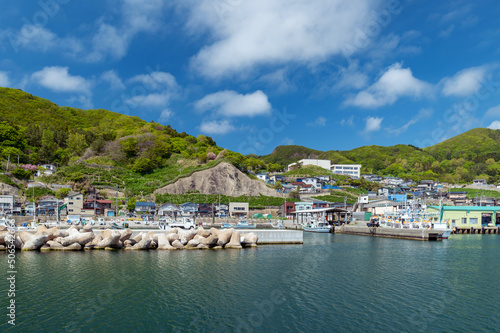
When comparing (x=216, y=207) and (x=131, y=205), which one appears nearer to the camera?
(x=131, y=205)

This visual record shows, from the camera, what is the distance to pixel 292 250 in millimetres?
31172

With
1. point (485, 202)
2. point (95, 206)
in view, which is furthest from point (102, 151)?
point (485, 202)

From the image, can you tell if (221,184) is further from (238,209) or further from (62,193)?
(62,193)

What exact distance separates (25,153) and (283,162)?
450 ft

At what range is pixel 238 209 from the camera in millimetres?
75375

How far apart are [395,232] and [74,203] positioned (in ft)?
196

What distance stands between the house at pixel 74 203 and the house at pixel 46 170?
17.9 metres

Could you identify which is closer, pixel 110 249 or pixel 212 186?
pixel 110 249

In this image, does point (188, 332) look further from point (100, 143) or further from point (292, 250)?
point (100, 143)

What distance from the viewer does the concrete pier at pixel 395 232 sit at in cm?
4388

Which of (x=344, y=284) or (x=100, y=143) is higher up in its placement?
(x=100, y=143)

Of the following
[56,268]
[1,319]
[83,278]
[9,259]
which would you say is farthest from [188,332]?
[9,259]

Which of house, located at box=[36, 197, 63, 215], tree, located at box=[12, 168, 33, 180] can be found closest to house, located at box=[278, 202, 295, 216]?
house, located at box=[36, 197, 63, 215]

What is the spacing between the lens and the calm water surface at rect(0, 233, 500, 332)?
12109 millimetres
